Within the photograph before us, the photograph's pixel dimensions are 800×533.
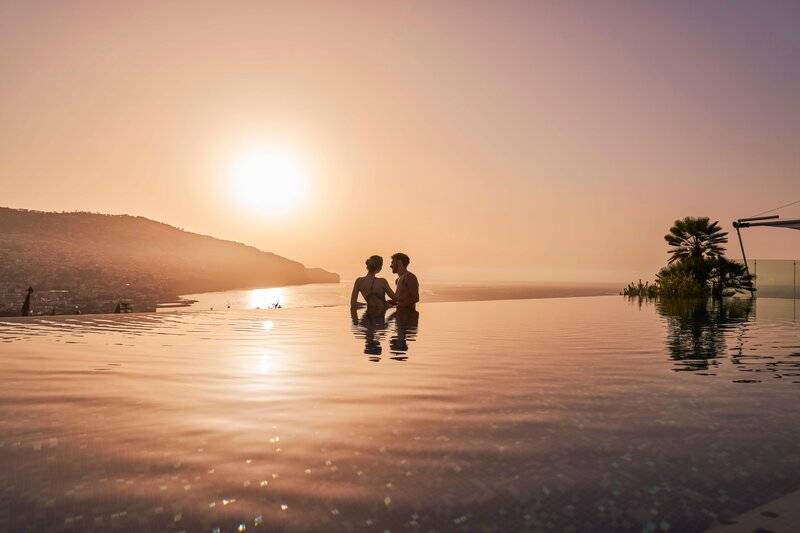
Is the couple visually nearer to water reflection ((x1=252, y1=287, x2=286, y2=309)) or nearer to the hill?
water reflection ((x1=252, y1=287, x2=286, y2=309))

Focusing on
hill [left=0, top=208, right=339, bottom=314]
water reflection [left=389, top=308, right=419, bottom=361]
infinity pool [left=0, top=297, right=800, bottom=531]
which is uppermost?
hill [left=0, top=208, right=339, bottom=314]

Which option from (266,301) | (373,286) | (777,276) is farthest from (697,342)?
(266,301)

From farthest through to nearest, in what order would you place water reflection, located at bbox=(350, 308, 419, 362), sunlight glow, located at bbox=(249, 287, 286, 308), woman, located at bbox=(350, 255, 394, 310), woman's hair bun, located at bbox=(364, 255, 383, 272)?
sunlight glow, located at bbox=(249, 287, 286, 308)
woman, located at bbox=(350, 255, 394, 310)
woman's hair bun, located at bbox=(364, 255, 383, 272)
water reflection, located at bbox=(350, 308, 419, 362)

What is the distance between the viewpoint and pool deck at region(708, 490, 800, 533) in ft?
8.22

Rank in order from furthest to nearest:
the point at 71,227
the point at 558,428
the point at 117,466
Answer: the point at 71,227 < the point at 558,428 < the point at 117,466

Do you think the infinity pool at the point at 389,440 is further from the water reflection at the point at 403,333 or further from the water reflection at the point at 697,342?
the water reflection at the point at 403,333

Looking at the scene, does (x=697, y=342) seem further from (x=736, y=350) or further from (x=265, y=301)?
(x=265, y=301)

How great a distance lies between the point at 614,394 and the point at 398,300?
34.6 feet

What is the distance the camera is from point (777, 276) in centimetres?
3953

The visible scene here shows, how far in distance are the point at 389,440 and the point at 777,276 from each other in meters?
44.9

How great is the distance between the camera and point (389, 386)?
6156 mm

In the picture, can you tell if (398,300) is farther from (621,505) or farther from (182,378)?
(621,505)

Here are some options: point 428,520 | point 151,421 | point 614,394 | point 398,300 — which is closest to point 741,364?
point 614,394

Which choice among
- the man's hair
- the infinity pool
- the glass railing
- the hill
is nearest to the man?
the man's hair
